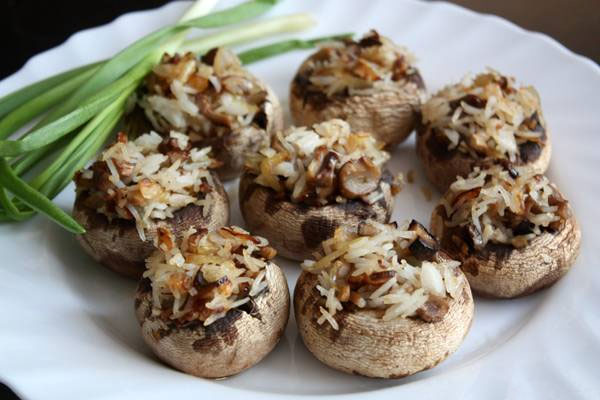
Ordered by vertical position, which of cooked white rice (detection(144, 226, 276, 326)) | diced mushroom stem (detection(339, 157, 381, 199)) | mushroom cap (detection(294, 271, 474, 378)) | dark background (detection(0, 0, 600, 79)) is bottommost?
dark background (detection(0, 0, 600, 79))

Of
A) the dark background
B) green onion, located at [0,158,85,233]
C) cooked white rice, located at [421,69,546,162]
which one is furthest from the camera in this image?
the dark background

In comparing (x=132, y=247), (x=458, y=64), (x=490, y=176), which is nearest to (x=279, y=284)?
(x=132, y=247)

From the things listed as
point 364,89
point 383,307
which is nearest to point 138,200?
point 383,307

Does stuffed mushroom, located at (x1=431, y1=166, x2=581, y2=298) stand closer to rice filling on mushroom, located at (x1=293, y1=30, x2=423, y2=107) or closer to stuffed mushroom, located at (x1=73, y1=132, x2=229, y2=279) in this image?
rice filling on mushroom, located at (x1=293, y1=30, x2=423, y2=107)

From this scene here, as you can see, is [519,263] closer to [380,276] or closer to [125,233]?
[380,276]

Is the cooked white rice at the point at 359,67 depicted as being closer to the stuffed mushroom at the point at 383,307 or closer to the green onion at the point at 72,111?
the green onion at the point at 72,111

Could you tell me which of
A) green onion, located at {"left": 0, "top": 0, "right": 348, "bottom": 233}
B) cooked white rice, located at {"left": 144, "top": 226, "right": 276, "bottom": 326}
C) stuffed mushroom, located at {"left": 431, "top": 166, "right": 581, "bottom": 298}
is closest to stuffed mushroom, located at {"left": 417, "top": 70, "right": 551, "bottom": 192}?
stuffed mushroom, located at {"left": 431, "top": 166, "right": 581, "bottom": 298}

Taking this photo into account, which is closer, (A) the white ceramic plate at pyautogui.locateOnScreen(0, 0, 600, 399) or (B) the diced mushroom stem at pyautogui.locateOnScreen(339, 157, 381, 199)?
(A) the white ceramic plate at pyautogui.locateOnScreen(0, 0, 600, 399)
